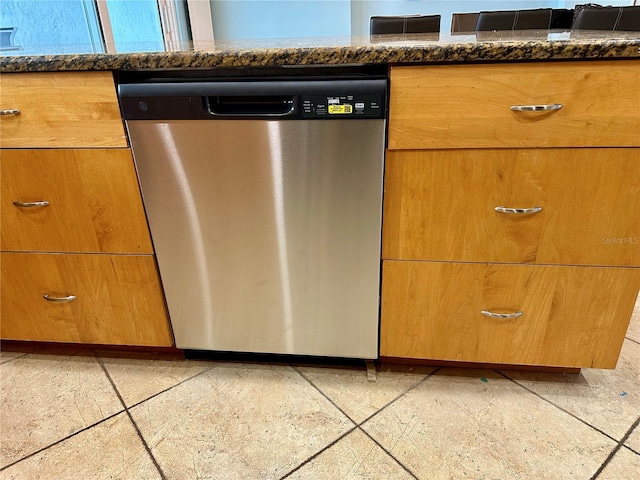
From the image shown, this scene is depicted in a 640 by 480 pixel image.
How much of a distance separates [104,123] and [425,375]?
1.07m

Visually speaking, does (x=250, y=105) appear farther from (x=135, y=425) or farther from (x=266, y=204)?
(x=135, y=425)

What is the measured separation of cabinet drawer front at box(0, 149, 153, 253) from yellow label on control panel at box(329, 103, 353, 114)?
487 mm

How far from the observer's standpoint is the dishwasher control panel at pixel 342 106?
827mm

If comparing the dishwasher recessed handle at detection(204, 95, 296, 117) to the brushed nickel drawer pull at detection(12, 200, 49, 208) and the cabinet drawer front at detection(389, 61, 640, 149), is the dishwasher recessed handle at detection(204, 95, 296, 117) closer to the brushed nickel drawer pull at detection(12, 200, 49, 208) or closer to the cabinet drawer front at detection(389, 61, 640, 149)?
the cabinet drawer front at detection(389, 61, 640, 149)

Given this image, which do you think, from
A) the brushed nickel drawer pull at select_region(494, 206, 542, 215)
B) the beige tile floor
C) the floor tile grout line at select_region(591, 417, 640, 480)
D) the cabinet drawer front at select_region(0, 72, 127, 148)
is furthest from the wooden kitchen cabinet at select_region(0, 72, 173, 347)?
the floor tile grout line at select_region(591, 417, 640, 480)

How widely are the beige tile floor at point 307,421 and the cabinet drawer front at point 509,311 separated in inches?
4.6

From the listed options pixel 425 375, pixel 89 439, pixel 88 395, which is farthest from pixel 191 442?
pixel 425 375

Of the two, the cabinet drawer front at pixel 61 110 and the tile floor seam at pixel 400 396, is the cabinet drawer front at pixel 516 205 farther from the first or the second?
the cabinet drawer front at pixel 61 110

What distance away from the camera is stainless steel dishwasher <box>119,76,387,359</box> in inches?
34.0

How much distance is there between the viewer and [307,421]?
3.43 feet

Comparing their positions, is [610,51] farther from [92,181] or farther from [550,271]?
[92,181]

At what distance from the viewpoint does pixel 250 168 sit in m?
0.92

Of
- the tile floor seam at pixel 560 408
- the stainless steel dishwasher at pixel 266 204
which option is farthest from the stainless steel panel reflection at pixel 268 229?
the tile floor seam at pixel 560 408

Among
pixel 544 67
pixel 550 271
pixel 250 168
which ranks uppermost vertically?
pixel 544 67
